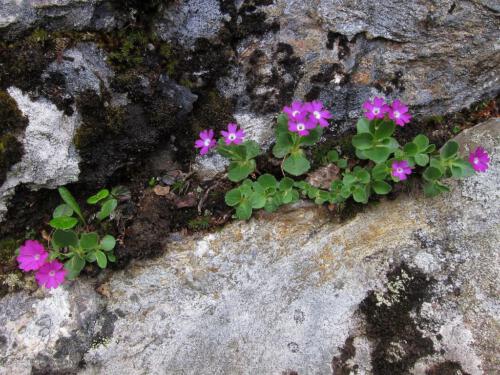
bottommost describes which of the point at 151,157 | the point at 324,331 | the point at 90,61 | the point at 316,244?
the point at 324,331

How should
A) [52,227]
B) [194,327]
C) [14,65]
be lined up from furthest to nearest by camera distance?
1. [52,227]
2. [194,327]
3. [14,65]

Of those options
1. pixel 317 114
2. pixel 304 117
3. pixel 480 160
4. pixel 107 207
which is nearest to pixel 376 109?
pixel 317 114

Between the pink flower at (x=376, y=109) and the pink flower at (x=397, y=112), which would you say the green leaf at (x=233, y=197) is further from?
the pink flower at (x=397, y=112)

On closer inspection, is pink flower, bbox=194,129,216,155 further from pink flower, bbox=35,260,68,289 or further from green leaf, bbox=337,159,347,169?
pink flower, bbox=35,260,68,289

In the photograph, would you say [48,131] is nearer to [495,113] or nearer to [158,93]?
[158,93]

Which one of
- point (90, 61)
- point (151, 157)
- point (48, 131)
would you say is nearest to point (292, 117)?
point (151, 157)

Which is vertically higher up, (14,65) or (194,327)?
(14,65)

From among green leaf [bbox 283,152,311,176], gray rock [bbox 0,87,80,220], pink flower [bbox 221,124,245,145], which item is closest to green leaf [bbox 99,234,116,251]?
gray rock [bbox 0,87,80,220]

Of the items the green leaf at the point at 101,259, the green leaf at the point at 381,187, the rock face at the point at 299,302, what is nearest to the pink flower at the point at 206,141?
the rock face at the point at 299,302

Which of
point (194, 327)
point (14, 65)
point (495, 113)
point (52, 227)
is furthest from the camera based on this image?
point (495, 113)
